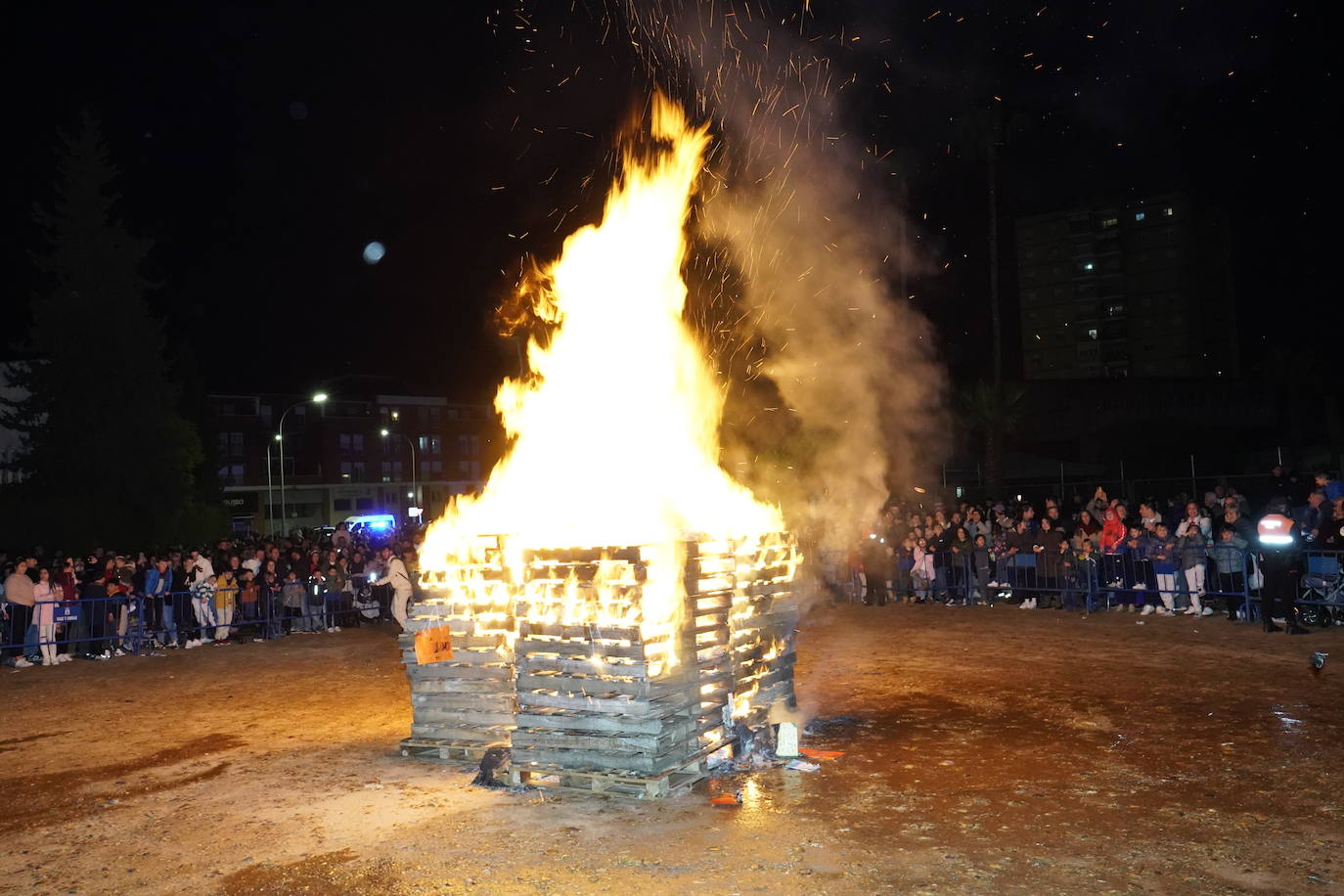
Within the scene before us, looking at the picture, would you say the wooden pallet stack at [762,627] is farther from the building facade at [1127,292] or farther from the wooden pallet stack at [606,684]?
the building facade at [1127,292]

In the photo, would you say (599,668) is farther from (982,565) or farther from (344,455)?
(344,455)

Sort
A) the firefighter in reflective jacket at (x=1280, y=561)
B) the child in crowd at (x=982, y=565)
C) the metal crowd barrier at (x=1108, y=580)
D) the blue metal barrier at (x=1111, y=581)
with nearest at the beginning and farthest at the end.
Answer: the firefighter in reflective jacket at (x=1280, y=561)
the metal crowd barrier at (x=1108, y=580)
the blue metal barrier at (x=1111, y=581)
the child in crowd at (x=982, y=565)

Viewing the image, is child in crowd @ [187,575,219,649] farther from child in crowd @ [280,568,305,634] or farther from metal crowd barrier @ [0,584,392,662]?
child in crowd @ [280,568,305,634]

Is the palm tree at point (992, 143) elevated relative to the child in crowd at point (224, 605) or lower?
elevated

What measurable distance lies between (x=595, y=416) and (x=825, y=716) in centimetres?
411

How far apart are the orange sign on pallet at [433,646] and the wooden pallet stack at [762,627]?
108 inches

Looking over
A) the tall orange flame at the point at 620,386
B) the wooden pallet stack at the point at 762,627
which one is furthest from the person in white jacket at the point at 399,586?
the wooden pallet stack at the point at 762,627

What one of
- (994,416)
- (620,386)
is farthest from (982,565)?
(994,416)

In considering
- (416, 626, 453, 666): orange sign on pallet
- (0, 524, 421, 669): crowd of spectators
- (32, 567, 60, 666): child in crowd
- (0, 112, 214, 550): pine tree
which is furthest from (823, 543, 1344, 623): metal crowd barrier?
(0, 112, 214, 550): pine tree

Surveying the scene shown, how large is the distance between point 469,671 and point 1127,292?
99.6 meters

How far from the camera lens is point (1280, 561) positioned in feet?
47.1

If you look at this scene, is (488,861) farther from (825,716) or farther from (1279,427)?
(1279,427)

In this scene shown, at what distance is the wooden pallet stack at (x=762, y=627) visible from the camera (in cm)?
941

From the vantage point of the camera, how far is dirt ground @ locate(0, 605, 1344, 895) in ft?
19.9
